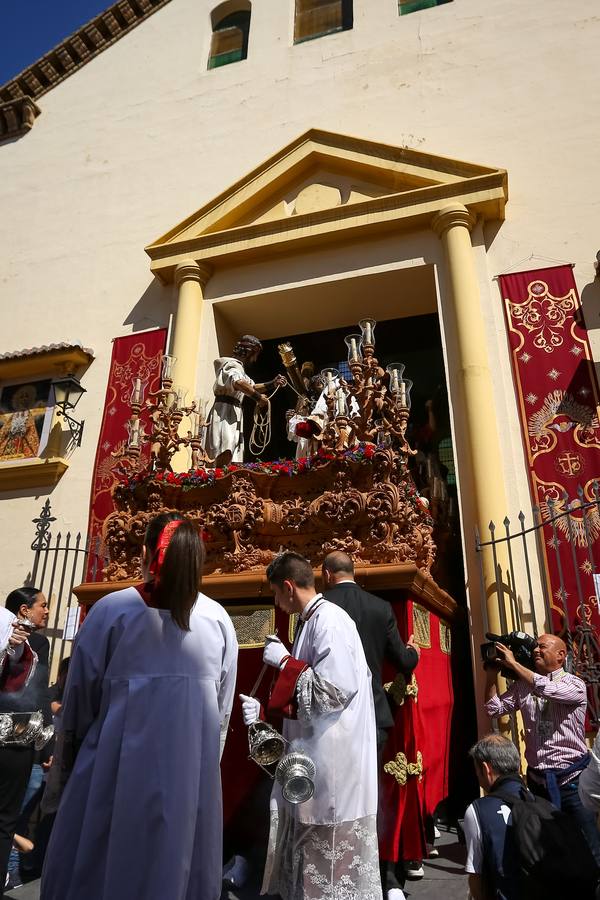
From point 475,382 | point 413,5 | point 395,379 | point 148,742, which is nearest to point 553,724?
point 148,742

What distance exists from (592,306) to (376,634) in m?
5.62

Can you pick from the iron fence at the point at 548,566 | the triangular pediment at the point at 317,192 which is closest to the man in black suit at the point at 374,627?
the iron fence at the point at 548,566

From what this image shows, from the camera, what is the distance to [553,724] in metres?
4.22

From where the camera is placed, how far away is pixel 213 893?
7.91 feet

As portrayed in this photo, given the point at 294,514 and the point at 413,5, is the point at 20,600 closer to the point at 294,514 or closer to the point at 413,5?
the point at 294,514

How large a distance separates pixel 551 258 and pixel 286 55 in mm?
6670

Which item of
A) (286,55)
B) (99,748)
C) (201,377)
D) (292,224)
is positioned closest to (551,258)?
(292,224)

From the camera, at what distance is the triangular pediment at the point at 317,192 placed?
29.1 feet

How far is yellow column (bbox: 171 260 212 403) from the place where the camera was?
894 cm

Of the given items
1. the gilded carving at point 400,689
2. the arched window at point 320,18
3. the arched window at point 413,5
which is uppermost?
the arched window at point 320,18

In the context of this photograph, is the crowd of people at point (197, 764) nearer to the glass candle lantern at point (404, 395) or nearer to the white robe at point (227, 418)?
the glass candle lantern at point (404, 395)

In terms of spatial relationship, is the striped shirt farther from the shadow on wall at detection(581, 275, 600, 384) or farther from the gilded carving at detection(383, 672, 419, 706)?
the shadow on wall at detection(581, 275, 600, 384)

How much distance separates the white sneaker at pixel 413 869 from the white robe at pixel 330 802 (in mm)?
1611

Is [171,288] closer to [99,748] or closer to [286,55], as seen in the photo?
[286,55]
